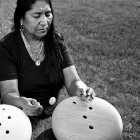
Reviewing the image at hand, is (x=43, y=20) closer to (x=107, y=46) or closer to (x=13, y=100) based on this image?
(x=13, y=100)

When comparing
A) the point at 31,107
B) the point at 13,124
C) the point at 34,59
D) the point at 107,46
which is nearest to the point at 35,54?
the point at 34,59

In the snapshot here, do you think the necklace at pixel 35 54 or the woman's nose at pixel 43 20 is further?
the necklace at pixel 35 54

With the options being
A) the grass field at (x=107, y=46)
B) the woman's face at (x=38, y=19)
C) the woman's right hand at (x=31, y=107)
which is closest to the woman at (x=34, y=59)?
the woman's face at (x=38, y=19)

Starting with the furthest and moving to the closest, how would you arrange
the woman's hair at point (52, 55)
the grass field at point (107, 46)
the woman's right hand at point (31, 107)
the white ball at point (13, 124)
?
the grass field at point (107, 46)
the woman's hair at point (52, 55)
the woman's right hand at point (31, 107)
the white ball at point (13, 124)

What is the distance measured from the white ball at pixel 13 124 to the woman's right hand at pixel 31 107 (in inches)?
1.8

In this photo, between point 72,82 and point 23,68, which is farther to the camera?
point 72,82

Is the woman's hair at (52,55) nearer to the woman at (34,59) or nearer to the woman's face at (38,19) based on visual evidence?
the woman at (34,59)

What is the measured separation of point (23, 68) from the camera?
10.2 feet

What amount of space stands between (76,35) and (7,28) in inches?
64.2

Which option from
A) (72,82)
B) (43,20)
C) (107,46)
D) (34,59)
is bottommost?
(107,46)

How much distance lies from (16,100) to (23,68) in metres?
0.43

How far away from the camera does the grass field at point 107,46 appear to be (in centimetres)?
464

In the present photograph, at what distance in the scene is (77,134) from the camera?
256cm

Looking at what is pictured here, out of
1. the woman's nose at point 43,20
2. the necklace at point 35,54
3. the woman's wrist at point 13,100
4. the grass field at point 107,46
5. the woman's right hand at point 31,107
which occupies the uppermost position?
the woman's nose at point 43,20
